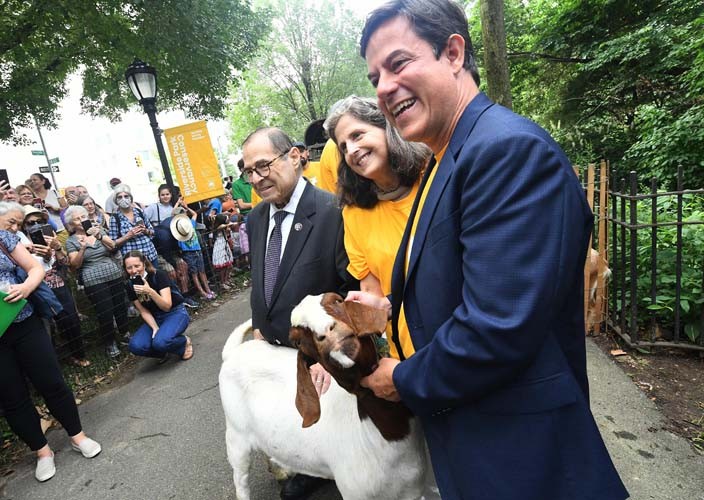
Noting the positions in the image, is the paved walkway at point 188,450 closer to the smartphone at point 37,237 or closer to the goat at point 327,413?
the goat at point 327,413

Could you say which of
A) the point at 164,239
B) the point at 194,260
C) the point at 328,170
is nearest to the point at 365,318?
the point at 328,170

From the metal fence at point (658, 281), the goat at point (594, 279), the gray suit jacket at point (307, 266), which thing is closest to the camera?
the gray suit jacket at point (307, 266)

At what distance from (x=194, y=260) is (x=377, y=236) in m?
6.54

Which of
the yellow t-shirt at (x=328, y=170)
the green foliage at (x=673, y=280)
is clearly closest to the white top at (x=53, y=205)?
the yellow t-shirt at (x=328, y=170)

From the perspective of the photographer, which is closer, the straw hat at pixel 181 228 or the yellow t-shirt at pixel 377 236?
the yellow t-shirt at pixel 377 236

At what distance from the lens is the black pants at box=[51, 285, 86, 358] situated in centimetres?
537

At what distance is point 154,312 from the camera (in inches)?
212

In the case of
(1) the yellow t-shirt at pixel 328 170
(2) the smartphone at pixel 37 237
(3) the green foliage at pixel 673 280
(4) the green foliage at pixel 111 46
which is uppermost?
(4) the green foliage at pixel 111 46

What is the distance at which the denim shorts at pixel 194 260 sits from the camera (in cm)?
761

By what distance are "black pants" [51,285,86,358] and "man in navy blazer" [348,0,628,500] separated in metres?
5.72

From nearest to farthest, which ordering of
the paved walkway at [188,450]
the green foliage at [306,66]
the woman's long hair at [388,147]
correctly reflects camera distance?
the woman's long hair at [388,147] < the paved walkway at [188,450] < the green foliage at [306,66]

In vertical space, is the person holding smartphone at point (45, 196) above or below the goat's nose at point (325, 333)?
above

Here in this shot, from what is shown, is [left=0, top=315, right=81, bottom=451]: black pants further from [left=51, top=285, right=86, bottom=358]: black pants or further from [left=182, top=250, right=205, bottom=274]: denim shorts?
[left=182, top=250, right=205, bottom=274]: denim shorts

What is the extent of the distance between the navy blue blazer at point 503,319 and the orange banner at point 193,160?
7968 mm
